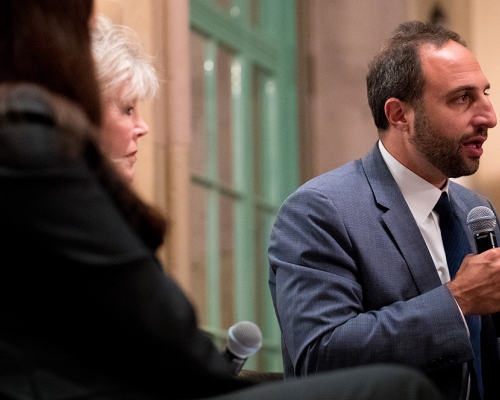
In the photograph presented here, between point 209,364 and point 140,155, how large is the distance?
8.36 feet

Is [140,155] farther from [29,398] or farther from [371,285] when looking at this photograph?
[29,398]

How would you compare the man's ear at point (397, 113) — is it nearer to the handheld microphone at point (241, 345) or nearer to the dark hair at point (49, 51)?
the handheld microphone at point (241, 345)

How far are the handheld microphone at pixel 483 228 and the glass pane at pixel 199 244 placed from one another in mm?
2490

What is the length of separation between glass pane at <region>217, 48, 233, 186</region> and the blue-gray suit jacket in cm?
243

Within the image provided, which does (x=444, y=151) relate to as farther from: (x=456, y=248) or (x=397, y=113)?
(x=456, y=248)

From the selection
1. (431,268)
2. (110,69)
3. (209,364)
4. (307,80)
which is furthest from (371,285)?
(307,80)

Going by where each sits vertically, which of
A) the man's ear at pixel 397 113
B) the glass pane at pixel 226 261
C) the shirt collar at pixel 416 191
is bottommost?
the glass pane at pixel 226 261

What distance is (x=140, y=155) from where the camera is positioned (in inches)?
140

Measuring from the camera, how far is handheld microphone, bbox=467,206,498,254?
2.27 m

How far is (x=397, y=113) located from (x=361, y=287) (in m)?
0.73

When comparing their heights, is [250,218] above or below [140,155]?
below

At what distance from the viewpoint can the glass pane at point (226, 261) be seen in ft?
16.2

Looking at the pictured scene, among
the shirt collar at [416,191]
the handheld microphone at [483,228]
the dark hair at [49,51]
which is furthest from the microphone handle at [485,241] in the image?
the dark hair at [49,51]

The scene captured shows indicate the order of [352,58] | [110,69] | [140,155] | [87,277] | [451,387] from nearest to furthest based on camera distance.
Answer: [87,277] < [451,387] < [110,69] < [140,155] < [352,58]
